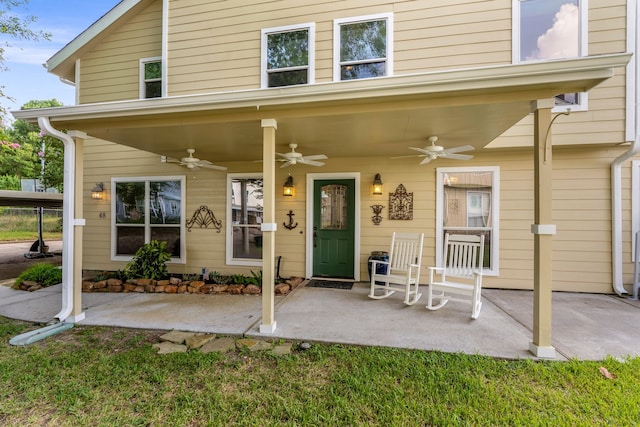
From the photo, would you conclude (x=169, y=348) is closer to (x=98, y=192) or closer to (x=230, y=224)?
(x=230, y=224)

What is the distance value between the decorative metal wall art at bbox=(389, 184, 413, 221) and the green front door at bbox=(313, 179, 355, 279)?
717 mm

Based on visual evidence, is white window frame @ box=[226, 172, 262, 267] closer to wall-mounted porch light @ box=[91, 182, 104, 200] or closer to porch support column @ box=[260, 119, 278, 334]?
porch support column @ box=[260, 119, 278, 334]

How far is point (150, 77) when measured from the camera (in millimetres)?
6020

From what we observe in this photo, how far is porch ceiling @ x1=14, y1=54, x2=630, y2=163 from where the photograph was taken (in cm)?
253

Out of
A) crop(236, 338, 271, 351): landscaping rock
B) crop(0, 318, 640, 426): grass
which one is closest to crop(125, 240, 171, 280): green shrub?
crop(0, 318, 640, 426): grass

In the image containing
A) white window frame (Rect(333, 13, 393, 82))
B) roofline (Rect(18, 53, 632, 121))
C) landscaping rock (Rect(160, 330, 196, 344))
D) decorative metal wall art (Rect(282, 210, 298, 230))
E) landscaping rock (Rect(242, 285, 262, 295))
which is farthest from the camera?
decorative metal wall art (Rect(282, 210, 298, 230))

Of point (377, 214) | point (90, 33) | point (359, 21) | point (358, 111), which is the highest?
point (90, 33)

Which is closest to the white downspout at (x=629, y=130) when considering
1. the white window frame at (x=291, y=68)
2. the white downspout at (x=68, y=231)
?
the white window frame at (x=291, y=68)

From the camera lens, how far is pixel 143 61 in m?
5.99

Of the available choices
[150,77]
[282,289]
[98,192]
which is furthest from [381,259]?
[98,192]

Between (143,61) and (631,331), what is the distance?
8.78 meters

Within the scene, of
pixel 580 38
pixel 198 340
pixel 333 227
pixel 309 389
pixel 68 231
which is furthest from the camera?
pixel 333 227

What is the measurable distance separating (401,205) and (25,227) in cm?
1987

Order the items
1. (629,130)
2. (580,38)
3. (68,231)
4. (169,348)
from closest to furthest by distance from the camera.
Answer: (169,348), (68,231), (629,130), (580,38)
